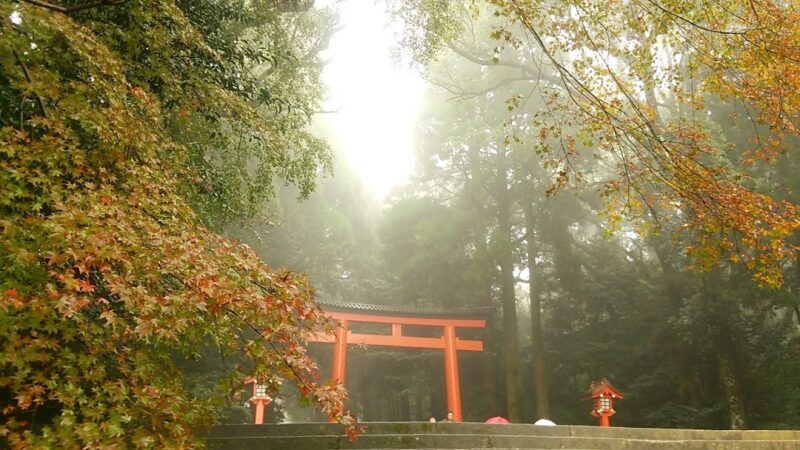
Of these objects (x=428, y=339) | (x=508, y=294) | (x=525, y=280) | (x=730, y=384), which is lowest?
(x=730, y=384)

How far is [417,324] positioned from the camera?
1434cm

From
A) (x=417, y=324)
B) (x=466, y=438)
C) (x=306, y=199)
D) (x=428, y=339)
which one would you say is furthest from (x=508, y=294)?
(x=466, y=438)

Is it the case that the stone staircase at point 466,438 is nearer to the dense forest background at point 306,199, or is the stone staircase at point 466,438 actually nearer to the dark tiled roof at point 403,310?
the dense forest background at point 306,199

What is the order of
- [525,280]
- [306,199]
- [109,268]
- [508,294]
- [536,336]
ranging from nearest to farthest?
[109,268], [306,199], [536,336], [508,294], [525,280]

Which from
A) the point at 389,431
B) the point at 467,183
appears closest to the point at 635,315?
the point at 467,183

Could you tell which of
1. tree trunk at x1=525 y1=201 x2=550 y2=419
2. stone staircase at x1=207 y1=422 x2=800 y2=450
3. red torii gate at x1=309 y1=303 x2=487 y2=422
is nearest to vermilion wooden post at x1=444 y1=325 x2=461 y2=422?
red torii gate at x1=309 y1=303 x2=487 y2=422

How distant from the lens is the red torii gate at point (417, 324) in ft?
44.9

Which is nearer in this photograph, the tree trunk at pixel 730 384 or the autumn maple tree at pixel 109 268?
the autumn maple tree at pixel 109 268

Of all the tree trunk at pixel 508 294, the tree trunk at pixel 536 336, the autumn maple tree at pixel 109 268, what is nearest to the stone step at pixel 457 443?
the autumn maple tree at pixel 109 268

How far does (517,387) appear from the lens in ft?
48.1

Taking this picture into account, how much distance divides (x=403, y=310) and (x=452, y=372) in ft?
6.55

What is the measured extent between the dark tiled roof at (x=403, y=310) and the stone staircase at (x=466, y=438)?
26.8 ft

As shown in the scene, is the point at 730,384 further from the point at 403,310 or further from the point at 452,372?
the point at 403,310

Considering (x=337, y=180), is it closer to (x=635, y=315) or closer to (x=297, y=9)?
(x=635, y=315)
